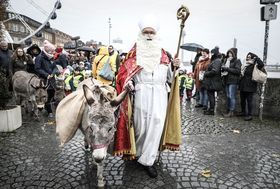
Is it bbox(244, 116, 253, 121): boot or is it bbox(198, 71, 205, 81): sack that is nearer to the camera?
bbox(244, 116, 253, 121): boot

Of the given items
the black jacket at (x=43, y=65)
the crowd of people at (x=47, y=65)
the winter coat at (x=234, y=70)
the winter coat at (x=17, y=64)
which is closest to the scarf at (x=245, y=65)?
the winter coat at (x=234, y=70)

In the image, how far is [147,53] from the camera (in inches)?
181

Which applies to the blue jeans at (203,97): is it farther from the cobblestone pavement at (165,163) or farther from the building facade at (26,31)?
the building facade at (26,31)

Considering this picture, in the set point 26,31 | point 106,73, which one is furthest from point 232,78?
point 26,31

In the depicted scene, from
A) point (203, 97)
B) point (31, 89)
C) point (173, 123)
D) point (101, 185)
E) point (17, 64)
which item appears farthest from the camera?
point (203, 97)

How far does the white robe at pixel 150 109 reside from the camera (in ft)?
14.7

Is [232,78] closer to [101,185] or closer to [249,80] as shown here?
[249,80]

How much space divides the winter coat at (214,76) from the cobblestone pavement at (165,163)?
225 cm

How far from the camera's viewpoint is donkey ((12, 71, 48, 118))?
302 inches

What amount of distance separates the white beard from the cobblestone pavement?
72.7 inches

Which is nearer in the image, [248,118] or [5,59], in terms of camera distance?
[248,118]

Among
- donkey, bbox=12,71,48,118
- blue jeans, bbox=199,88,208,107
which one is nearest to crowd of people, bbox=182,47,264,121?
blue jeans, bbox=199,88,208,107

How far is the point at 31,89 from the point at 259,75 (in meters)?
6.96

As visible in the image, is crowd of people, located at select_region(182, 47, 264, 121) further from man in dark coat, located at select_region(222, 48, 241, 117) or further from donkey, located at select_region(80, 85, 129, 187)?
donkey, located at select_region(80, 85, 129, 187)
